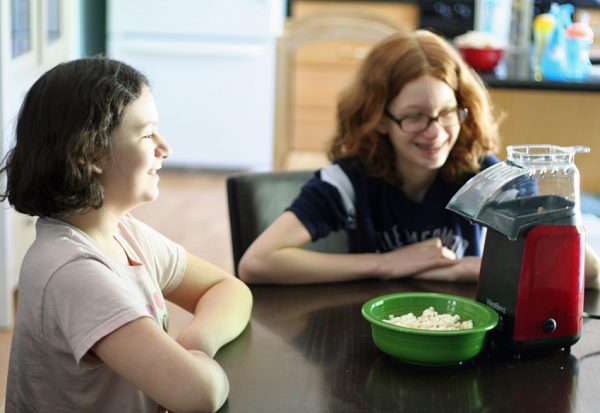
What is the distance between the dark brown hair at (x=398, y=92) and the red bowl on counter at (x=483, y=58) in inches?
54.2

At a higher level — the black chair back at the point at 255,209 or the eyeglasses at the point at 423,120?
the eyeglasses at the point at 423,120

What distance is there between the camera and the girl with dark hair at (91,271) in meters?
1.13

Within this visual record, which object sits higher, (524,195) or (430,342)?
(524,195)

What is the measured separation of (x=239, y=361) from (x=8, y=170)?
0.39 m

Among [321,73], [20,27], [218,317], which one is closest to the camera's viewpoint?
[218,317]

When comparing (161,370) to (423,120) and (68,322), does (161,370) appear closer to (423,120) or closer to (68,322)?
(68,322)

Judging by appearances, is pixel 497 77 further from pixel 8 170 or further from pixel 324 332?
pixel 8 170

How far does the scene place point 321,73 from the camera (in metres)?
5.92

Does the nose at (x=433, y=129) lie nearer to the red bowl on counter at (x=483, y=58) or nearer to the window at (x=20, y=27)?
the red bowl on counter at (x=483, y=58)

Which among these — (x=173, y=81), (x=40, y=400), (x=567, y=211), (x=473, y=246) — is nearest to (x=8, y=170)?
(x=40, y=400)

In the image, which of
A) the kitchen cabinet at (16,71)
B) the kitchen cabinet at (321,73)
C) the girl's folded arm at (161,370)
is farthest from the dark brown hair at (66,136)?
the kitchen cabinet at (321,73)

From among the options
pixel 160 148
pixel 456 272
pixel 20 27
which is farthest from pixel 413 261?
pixel 20 27

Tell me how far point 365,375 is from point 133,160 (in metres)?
0.40

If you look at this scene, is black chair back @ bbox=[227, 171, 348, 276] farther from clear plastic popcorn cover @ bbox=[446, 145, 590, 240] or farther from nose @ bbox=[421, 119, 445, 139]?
clear plastic popcorn cover @ bbox=[446, 145, 590, 240]
